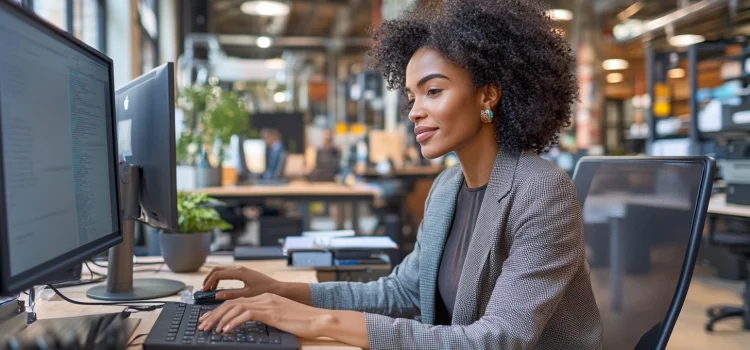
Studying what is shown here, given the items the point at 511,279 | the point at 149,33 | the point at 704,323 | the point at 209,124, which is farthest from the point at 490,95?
the point at 149,33

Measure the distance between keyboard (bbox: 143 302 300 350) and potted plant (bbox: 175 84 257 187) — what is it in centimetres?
373

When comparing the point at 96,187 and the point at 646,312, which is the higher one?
the point at 96,187

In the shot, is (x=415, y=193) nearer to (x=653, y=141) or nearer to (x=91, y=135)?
(x=653, y=141)

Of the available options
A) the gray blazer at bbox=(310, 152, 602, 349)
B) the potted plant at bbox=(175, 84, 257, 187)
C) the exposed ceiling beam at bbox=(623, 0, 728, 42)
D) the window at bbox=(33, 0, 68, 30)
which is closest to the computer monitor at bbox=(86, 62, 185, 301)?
the gray blazer at bbox=(310, 152, 602, 349)

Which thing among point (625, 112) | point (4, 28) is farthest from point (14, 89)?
point (625, 112)

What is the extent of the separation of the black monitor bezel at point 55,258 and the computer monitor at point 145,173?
4.8 inches

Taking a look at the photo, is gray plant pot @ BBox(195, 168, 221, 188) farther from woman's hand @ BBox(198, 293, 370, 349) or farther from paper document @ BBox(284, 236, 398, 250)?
woman's hand @ BBox(198, 293, 370, 349)

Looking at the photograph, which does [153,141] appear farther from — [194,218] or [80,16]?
[80,16]

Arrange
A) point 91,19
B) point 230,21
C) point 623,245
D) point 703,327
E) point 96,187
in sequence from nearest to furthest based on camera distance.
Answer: point 96,187, point 623,245, point 703,327, point 91,19, point 230,21

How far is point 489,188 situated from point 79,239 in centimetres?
75

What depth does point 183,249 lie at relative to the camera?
1.77m

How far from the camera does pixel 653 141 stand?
22.9 feet

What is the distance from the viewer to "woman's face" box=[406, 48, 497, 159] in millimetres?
1325

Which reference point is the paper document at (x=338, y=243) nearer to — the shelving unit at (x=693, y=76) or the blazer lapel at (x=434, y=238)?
the blazer lapel at (x=434, y=238)
